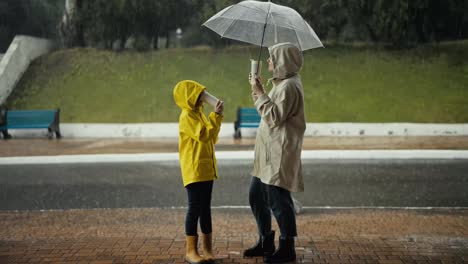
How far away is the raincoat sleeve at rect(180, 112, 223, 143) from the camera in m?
3.87

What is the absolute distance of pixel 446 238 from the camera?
494 cm

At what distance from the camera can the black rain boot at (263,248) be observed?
4.27 metres

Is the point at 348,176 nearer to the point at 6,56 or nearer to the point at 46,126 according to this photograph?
the point at 46,126

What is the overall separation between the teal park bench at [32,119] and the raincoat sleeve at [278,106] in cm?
1242

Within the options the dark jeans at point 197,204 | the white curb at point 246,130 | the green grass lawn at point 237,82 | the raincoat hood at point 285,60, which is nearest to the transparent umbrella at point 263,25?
the raincoat hood at point 285,60

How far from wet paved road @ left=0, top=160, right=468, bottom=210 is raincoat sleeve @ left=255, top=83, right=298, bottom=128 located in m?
3.10

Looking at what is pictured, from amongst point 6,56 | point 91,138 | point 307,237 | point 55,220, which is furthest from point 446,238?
point 6,56

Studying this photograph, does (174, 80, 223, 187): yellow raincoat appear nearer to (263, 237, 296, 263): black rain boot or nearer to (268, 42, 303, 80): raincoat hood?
(268, 42, 303, 80): raincoat hood

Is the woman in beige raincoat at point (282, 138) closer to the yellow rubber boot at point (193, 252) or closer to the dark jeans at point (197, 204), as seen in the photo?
the dark jeans at point (197, 204)

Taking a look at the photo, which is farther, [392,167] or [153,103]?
[153,103]

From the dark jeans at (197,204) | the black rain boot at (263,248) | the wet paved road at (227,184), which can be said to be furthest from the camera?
the wet paved road at (227,184)

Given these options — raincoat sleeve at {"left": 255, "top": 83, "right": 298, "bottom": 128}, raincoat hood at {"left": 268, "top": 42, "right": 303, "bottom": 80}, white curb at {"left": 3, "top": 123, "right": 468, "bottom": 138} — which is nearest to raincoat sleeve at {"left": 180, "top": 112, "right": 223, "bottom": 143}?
raincoat sleeve at {"left": 255, "top": 83, "right": 298, "bottom": 128}

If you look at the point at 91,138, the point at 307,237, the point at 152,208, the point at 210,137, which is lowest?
the point at 91,138

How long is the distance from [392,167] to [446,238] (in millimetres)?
4862
